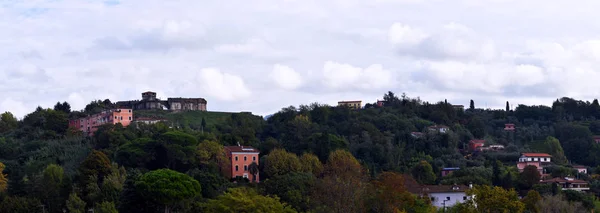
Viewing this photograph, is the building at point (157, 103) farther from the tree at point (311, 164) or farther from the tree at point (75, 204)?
the tree at point (75, 204)

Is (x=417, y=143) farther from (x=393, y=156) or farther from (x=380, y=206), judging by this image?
(x=380, y=206)

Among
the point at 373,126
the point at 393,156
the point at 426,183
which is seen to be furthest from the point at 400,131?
the point at 426,183

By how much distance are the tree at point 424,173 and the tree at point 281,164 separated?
41.0ft

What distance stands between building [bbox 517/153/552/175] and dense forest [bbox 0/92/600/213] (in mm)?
1709

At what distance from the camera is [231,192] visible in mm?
49125

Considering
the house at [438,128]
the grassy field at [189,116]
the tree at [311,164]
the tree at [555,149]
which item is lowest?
the tree at [311,164]

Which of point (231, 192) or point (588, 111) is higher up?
point (588, 111)

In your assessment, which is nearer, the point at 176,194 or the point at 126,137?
the point at 176,194

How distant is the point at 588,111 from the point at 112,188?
71.7 meters

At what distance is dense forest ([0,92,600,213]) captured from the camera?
164ft

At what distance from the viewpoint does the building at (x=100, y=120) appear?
7956 cm

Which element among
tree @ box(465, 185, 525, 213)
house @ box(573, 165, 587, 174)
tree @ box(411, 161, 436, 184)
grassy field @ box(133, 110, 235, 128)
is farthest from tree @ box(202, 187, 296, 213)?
house @ box(573, 165, 587, 174)

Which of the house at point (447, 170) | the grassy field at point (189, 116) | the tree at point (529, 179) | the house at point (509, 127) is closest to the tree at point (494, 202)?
the tree at point (529, 179)

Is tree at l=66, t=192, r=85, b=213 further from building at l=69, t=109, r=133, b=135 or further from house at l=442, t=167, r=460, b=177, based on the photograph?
house at l=442, t=167, r=460, b=177
